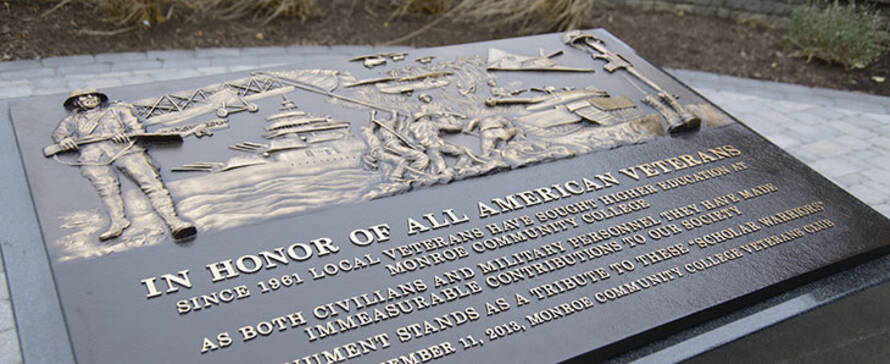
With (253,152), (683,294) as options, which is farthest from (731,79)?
(253,152)

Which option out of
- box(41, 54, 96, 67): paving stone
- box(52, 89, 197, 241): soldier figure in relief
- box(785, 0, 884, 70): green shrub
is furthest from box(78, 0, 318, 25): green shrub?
box(785, 0, 884, 70): green shrub

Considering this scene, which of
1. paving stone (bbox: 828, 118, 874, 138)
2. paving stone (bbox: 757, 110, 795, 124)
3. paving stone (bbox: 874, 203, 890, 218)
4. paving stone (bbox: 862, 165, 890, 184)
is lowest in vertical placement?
paving stone (bbox: 874, 203, 890, 218)

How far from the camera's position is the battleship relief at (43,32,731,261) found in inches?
112

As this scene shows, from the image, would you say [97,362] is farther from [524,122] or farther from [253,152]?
[524,122]

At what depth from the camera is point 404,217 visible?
294 cm

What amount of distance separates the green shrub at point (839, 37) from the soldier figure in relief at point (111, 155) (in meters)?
7.37

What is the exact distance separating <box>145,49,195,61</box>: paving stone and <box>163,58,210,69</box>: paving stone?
0.07 m

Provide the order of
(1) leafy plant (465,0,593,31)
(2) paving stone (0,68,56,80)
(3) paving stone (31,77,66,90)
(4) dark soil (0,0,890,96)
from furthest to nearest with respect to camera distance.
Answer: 1. (1) leafy plant (465,0,593,31)
2. (4) dark soil (0,0,890,96)
3. (2) paving stone (0,68,56,80)
4. (3) paving stone (31,77,66,90)

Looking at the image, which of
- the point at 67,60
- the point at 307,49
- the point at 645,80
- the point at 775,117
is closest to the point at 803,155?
the point at 775,117

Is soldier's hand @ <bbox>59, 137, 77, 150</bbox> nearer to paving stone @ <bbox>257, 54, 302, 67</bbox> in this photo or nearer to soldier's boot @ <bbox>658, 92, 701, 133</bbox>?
soldier's boot @ <bbox>658, 92, 701, 133</bbox>

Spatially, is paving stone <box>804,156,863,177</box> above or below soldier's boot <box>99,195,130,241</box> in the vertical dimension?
below

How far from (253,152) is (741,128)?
2.78m

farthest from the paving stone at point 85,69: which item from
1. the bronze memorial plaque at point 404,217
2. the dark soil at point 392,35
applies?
the bronze memorial plaque at point 404,217

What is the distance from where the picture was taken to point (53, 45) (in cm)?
653
